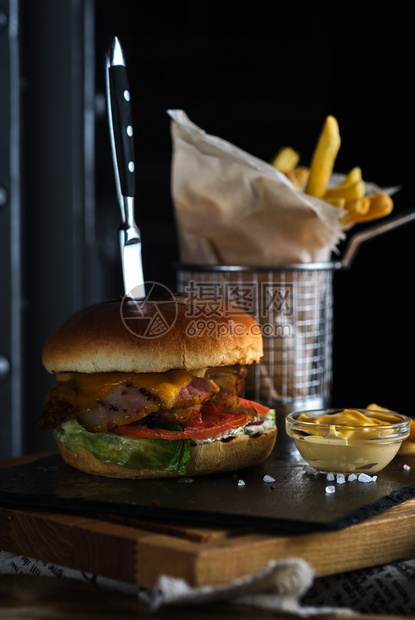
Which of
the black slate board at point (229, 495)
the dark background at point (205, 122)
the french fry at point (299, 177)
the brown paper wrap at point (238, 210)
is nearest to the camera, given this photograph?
the black slate board at point (229, 495)

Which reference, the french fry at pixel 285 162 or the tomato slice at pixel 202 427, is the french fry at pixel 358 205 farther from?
the tomato slice at pixel 202 427

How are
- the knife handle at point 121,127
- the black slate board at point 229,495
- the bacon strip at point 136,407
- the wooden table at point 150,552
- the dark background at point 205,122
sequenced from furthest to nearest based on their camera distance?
the dark background at point 205,122 < the knife handle at point 121,127 < the bacon strip at point 136,407 < the black slate board at point 229,495 < the wooden table at point 150,552

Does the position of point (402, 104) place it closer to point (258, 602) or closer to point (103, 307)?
point (103, 307)

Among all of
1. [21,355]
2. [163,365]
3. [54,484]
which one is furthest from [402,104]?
[54,484]

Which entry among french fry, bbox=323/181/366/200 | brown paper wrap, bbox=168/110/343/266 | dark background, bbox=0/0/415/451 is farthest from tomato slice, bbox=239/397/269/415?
dark background, bbox=0/0/415/451

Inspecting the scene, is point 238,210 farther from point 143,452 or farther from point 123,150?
point 143,452

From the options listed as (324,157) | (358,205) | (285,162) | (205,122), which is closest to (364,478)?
(358,205)

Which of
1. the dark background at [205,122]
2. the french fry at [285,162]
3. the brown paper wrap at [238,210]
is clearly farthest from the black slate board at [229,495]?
the dark background at [205,122]
